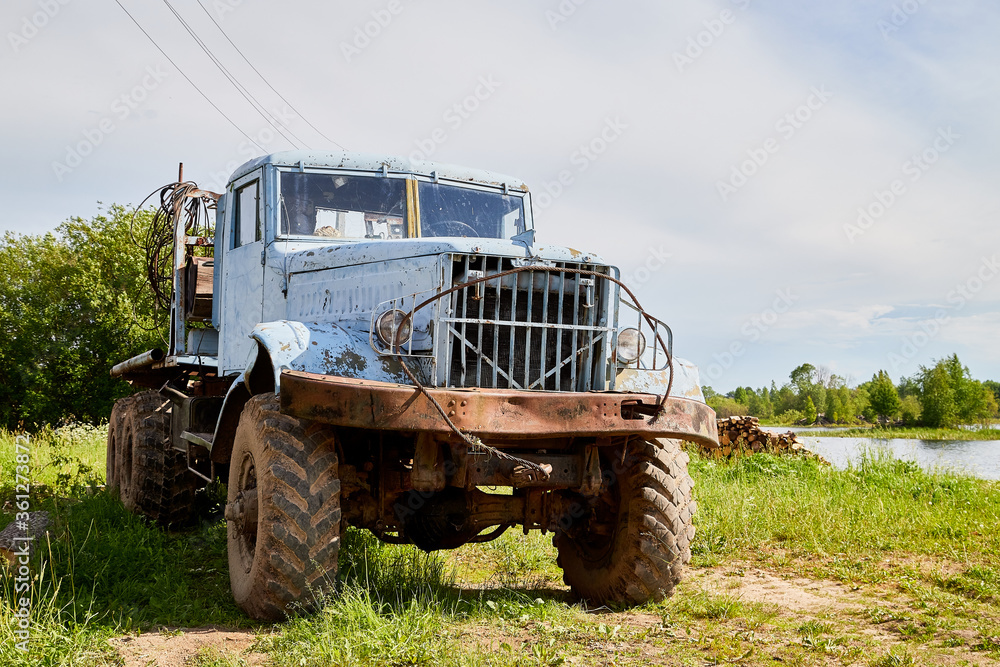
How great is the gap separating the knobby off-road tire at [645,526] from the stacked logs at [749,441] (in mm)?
7164

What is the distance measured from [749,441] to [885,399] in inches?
1602

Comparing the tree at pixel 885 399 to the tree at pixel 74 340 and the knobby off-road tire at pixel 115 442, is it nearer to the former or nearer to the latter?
the tree at pixel 74 340

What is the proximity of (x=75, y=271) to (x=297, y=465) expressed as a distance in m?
20.8

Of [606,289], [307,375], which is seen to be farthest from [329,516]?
[606,289]

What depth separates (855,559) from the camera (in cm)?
632

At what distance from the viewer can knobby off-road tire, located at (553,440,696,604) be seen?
188 inches

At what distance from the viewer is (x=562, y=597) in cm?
539

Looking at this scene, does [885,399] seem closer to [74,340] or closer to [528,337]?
[74,340]

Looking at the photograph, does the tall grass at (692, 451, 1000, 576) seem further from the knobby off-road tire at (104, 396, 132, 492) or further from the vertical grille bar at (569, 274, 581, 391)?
the knobby off-road tire at (104, 396, 132, 492)

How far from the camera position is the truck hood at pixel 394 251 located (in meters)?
4.47

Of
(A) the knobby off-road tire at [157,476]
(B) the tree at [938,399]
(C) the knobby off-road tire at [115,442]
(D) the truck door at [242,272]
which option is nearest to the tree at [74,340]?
(C) the knobby off-road tire at [115,442]

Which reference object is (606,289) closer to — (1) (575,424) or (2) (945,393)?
(1) (575,424)

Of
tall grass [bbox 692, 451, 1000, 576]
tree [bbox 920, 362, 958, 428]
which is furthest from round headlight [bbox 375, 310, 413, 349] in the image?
tree [bbox 920, 362, 958, 428]

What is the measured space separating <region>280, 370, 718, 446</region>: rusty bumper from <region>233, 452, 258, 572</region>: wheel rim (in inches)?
31.3
